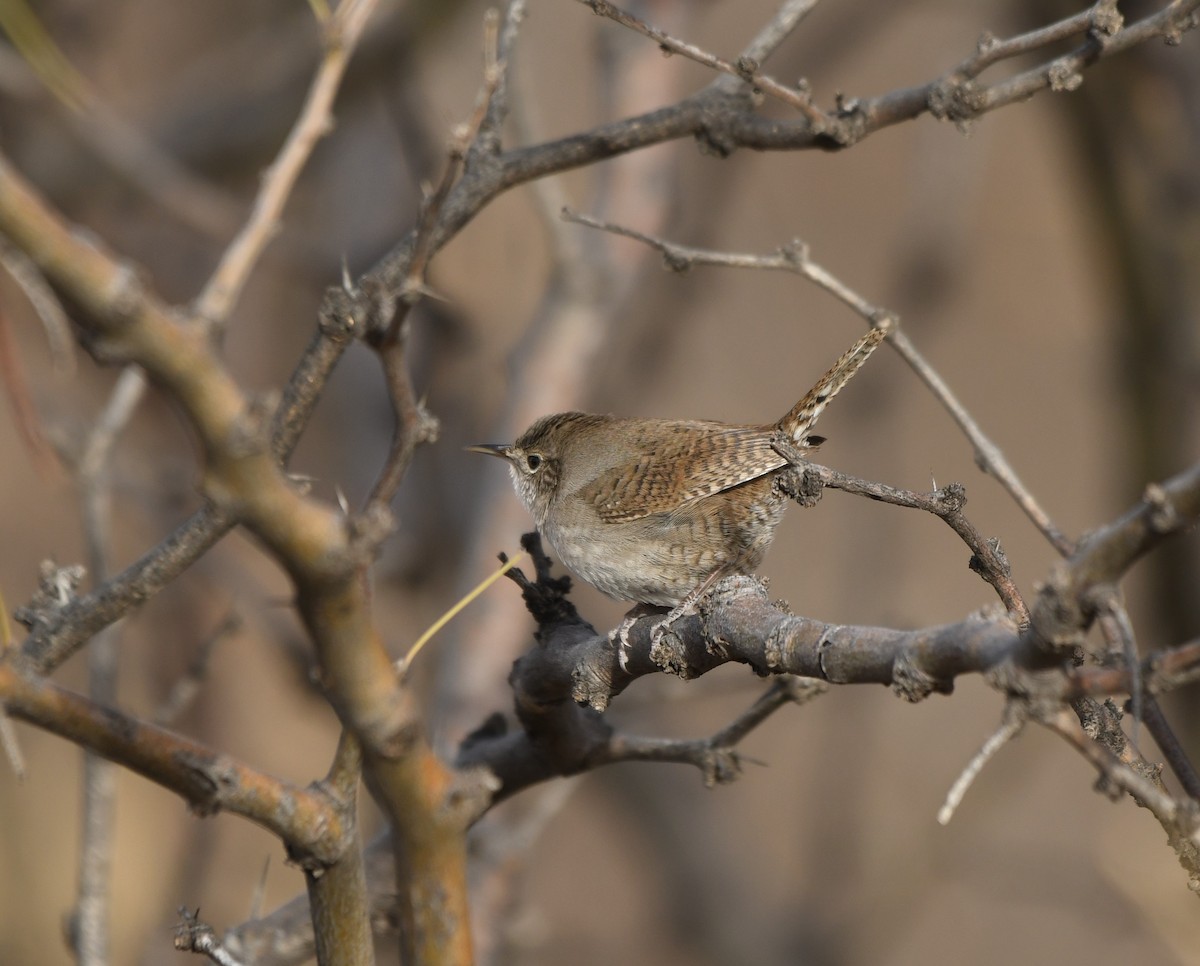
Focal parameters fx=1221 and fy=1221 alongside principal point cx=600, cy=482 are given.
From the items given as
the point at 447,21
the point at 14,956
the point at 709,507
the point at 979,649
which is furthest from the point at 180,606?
the point at 979,649

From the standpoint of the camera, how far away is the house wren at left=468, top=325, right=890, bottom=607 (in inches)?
109

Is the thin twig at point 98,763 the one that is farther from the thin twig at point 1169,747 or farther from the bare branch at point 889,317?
the thin twig at point 1169,747

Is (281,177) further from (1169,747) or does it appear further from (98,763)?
(98,763)

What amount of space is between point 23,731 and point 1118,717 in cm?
566

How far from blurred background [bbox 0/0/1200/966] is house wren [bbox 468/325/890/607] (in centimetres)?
124

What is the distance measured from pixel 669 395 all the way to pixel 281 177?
5444mm

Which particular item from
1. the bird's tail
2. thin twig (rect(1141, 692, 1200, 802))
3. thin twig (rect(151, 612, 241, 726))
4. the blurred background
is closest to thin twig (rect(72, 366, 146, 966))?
thin twig (rect(151, 612, 241, 726))

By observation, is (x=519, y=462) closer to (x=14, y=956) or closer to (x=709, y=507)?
(x=709, y=507)

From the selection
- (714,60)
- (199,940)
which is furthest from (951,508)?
(199,940)

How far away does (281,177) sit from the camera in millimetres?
1147

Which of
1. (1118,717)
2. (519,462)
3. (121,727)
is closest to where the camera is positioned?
(121,727)

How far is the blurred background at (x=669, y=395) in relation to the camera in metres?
4.59

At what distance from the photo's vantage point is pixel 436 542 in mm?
5738

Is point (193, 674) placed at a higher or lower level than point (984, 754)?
higher
